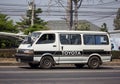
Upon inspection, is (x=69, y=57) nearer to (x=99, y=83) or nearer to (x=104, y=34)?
(x=104, y=34)

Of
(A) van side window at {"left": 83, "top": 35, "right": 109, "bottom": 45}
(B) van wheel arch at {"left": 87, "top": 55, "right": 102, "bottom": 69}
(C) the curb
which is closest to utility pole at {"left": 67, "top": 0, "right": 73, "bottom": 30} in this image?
(C) the curb

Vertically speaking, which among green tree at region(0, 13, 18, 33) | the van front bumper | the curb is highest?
green tree at region(0, 13, 18, 33)

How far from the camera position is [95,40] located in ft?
79.2

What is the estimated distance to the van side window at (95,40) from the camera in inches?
942

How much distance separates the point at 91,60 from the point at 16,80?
8.79 metres

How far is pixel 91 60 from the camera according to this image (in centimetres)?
2400

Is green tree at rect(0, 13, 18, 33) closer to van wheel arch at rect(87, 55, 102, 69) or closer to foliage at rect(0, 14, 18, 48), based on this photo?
foliage at rect(0, 14, 18, 48)

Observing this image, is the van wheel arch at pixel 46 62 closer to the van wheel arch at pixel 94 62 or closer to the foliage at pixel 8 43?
the van wheel arch at pixel 94 62

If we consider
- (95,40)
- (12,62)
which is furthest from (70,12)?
(95,40)

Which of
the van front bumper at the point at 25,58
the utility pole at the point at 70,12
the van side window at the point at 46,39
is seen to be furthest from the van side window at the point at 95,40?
the utility pole at the point at 70,12

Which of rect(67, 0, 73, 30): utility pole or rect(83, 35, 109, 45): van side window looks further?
rect(67, 0, 73, 30): utility pole

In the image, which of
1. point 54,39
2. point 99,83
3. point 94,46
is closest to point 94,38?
point 94,46

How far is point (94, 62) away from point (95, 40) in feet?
4.06

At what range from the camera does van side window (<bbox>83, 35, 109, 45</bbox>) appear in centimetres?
2392
